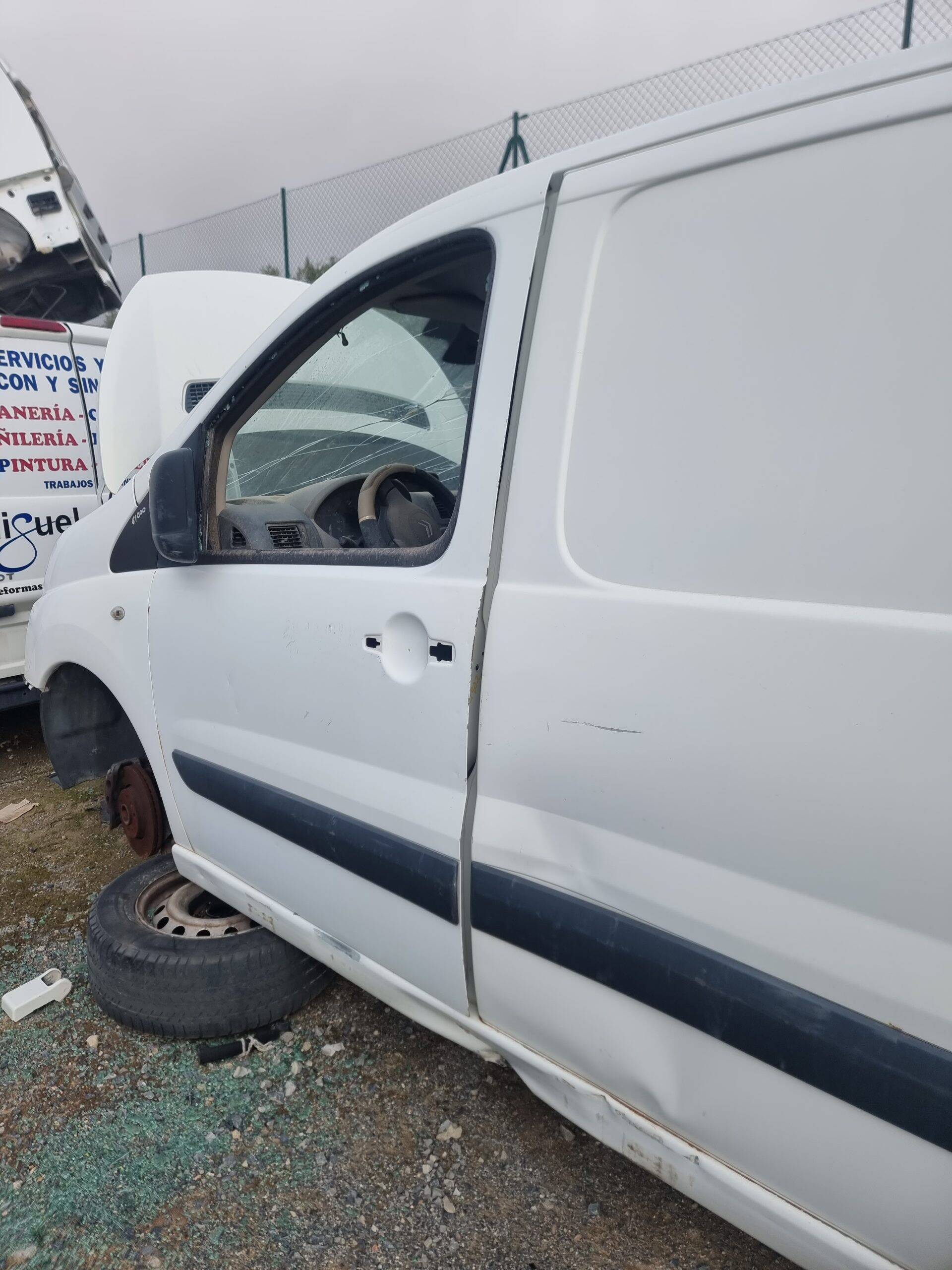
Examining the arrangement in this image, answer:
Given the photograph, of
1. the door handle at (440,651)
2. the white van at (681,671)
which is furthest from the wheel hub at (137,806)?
the door handle at (440,651)

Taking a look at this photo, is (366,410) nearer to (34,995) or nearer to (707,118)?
(707,118)

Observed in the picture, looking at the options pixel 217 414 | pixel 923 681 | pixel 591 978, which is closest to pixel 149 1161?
pixel 591 978

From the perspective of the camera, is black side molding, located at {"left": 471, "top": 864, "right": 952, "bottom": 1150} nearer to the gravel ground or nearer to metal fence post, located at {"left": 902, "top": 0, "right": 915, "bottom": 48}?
the gravel ground

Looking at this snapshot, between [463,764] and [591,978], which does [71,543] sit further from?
[591,978]

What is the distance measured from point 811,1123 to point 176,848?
1.84 meters

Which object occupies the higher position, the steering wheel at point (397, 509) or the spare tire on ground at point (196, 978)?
the steering wheel at point (397, 509)

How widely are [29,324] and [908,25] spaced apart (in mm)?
6173

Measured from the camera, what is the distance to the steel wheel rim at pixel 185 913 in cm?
239

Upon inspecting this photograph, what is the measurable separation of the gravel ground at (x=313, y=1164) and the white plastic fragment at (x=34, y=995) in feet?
0.10

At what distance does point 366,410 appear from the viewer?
2328 mm

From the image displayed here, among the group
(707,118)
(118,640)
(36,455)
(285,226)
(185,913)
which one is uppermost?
(285,226)

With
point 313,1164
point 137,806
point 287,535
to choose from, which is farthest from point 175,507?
point 313,1164

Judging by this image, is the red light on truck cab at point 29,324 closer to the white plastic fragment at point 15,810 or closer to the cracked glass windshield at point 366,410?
the white plastic fragment at point 15,810

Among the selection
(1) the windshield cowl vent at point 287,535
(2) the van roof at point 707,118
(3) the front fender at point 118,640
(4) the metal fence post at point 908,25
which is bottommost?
(3) the front fender at point 118,640
